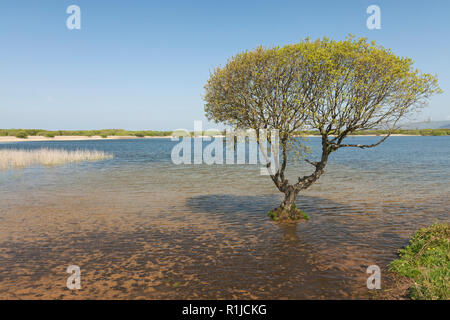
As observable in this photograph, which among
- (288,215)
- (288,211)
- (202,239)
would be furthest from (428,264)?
(202,239)

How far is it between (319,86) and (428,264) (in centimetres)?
1124

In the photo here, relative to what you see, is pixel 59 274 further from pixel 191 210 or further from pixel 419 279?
pixel 419 279

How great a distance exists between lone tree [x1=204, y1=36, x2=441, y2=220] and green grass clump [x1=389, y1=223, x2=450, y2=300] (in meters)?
6.26

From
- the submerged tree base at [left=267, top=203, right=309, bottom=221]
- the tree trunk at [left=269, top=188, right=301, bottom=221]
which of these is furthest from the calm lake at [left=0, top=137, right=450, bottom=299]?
the tree trunk at [left=269, top=188, right=301, bottom=221]

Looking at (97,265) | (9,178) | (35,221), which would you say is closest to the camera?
(97,265)

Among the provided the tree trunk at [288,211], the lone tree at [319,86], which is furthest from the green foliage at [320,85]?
the tree trunk at [288,211]

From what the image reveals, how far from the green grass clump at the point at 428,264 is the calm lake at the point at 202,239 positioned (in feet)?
2.98

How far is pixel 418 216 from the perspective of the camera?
70.2ft

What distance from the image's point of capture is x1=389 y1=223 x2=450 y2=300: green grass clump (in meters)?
9.95

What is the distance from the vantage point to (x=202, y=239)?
1750cm

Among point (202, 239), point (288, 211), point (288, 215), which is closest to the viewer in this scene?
point (202, 239)

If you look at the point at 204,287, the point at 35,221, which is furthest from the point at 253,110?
the point at 35,221

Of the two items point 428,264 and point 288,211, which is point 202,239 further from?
point 428,264

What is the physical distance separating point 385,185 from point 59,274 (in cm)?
3402
